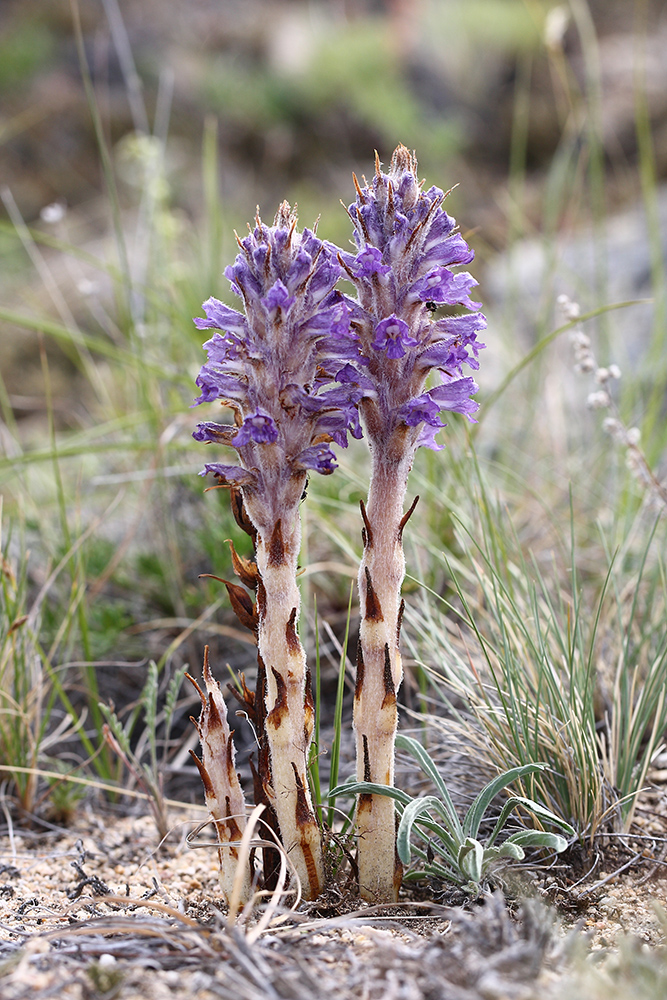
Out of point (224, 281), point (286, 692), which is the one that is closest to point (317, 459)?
point (286, 692)

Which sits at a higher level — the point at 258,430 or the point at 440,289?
the point at 440,289

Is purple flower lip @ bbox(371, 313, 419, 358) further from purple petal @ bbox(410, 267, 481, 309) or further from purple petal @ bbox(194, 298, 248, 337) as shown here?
purple petal @ bbox(194, 298, 248, 337)

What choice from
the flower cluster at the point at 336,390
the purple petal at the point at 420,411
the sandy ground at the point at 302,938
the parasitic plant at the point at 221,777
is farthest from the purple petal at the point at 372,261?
the sandy ground at the point at 302,938

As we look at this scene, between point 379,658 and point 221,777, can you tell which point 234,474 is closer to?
point 379,658

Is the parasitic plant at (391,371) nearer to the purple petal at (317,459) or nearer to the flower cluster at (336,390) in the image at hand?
the flower cluster at (336,390)

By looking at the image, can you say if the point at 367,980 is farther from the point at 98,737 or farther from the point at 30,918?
the point at 98,737

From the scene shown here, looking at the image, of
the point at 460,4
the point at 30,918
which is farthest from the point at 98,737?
the point at 460,4
